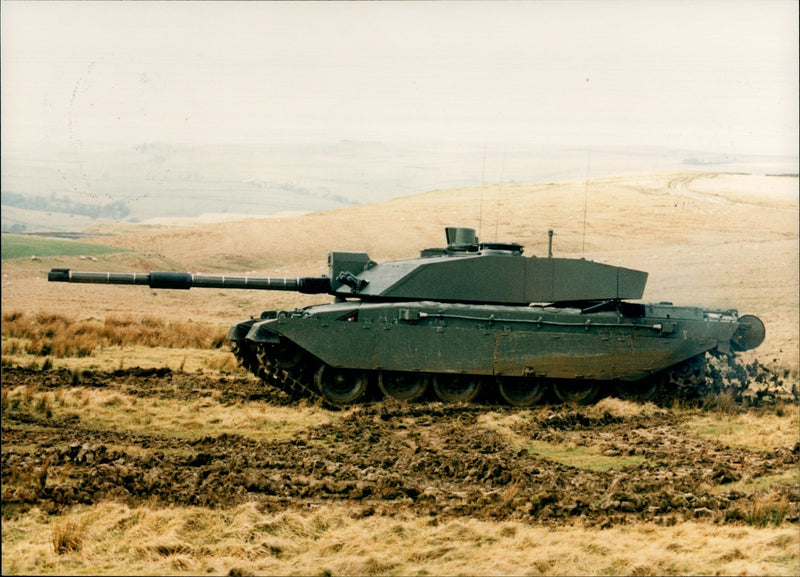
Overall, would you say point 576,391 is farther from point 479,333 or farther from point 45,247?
point 45,247

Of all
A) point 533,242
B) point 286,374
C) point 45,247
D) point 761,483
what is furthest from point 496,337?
point 45,247

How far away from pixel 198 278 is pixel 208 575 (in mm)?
8761

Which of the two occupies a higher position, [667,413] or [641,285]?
[641,285]

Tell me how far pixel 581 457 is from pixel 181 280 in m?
6.97

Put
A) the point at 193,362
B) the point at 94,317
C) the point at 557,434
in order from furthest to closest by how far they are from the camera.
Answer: the point at 94,317 < the point at 193,362 < the point at 557,434

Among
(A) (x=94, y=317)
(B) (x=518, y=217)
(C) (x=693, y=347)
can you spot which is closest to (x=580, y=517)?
(C) (x=693, y=347)

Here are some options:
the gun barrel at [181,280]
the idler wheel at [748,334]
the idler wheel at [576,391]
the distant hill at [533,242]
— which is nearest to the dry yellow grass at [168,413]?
the gun barrel at [181,280]

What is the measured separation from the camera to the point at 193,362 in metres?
18.5

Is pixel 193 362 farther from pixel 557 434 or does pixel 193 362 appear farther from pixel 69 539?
pixel 69 539

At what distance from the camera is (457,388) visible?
1445cm

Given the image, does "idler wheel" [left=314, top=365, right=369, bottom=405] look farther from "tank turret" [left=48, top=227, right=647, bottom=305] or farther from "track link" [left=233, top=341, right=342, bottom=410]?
"tank turret" [left=48, top=227, right=647, bottom=305]

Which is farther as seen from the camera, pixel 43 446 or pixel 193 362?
pixel 193 362

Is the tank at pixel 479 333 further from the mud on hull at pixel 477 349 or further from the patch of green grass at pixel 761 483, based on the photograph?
the patch of green grass at pixel 761 483

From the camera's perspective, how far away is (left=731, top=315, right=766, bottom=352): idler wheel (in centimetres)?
1489
